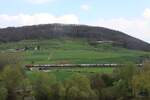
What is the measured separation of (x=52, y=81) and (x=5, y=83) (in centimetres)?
929

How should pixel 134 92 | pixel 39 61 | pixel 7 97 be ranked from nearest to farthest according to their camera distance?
pixel 7 97
pixel 134 92
pixel 39 61

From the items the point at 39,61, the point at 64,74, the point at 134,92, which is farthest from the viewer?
the point at 39,61

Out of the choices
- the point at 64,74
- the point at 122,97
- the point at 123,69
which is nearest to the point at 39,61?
the point at 64,74

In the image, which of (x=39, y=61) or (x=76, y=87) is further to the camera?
(x=39, y=61)

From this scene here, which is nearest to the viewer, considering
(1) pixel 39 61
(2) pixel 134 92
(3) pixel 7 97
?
(3) pixel 7 97

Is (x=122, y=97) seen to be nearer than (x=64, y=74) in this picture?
Yes

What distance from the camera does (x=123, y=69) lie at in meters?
89.9

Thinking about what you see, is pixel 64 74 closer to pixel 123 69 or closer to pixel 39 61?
pixel 123 69

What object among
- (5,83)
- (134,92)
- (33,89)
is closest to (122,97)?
(134,92)

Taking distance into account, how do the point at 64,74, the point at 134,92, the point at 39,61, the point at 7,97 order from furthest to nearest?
1. the point at 39,61
2. the point at 64,74
3. the point at 134,92
4. the point at 7,97

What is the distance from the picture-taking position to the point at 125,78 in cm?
8706

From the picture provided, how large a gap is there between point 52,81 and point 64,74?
1730 centimetres

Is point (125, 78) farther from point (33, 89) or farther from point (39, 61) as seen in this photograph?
point (39, 61)

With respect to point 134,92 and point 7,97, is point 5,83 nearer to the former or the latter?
point 7,97
